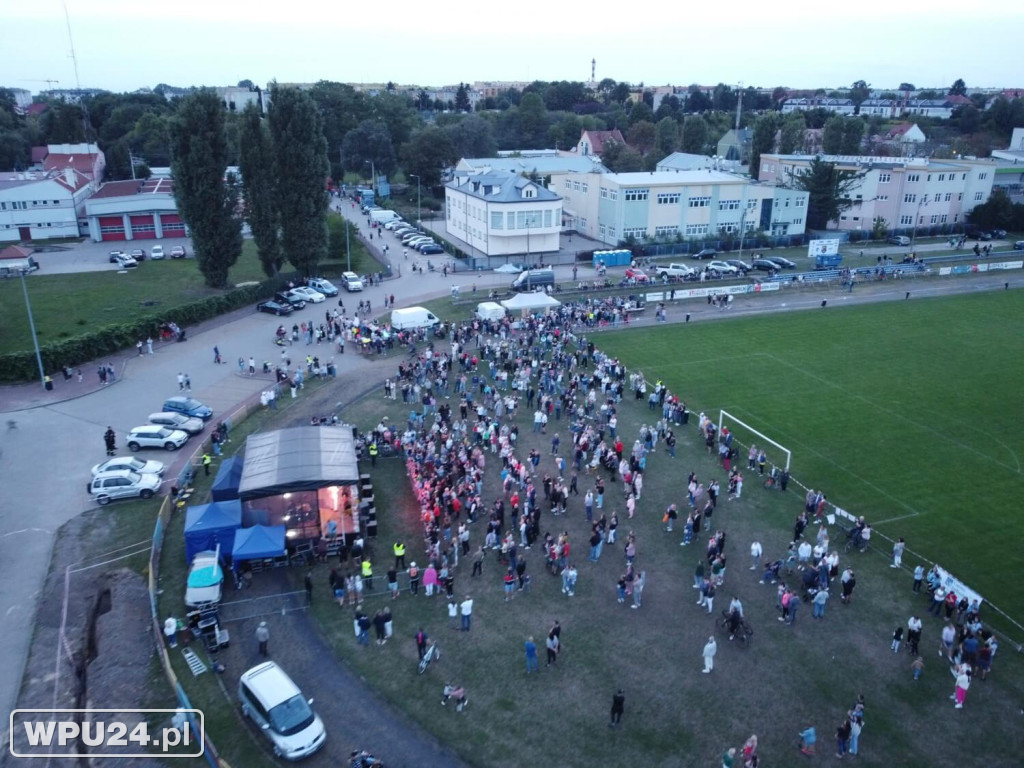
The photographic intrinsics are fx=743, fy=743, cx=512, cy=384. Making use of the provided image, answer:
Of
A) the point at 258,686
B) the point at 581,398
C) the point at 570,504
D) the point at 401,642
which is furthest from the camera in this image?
the point at 581,398

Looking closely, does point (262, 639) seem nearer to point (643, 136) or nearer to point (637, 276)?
point (637, 276)

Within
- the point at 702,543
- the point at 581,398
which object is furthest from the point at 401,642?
the point at 581,398

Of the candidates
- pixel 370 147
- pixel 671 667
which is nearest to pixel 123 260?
pixel 370 147

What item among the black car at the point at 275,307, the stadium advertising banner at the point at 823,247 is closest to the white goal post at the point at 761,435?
the black car at the point at 275,307

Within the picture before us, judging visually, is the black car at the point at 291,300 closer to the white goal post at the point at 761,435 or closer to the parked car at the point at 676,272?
the parked car at the point at 676,272

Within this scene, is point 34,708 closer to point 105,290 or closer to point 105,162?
point 105,290

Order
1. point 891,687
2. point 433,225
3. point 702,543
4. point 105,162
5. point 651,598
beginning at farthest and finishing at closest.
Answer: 1. point 105,162
2. point 433,225
3. point 702,543
4. point 651,598
5. point 891,687
